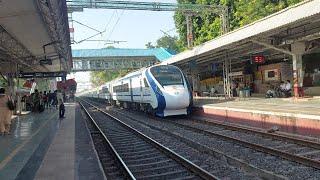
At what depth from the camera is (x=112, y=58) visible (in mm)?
76875

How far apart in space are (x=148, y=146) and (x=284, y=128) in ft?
15.6

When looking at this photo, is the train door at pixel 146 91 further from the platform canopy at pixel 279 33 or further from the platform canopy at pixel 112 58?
the platform canopy at pixel 112 58

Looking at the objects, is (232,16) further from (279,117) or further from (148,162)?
(148,162)

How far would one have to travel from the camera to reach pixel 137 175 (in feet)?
31.3

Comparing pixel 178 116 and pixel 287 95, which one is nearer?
pixel 178 116

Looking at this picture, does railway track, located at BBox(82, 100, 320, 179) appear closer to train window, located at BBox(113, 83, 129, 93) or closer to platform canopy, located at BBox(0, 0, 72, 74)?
platform canopy, located at BBox(0, 0, 72, 74)

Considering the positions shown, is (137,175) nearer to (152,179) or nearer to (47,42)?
(152,179)

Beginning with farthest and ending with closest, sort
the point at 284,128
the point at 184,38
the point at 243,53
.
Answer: the point at 184,38, the point at 243,53, the point at 284,128

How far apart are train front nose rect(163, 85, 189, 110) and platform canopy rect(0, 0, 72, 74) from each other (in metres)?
5.63

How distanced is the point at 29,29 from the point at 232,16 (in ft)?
133

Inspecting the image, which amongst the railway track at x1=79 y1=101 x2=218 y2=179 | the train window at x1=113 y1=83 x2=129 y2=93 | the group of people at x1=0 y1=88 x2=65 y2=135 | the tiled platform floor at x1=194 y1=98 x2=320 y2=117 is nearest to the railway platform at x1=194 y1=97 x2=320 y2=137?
the tiled platform floor at x1=194 y1=98 x2=320 y2=117

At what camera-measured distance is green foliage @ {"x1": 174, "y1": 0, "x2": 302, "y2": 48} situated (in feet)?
159

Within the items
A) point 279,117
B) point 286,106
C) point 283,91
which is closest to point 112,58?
point 283,91

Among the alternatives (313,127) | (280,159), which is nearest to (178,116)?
(313,127)
